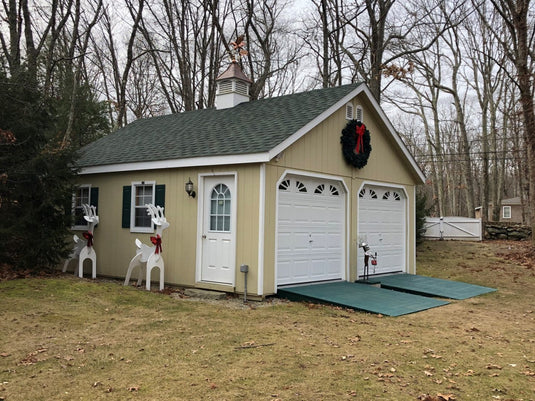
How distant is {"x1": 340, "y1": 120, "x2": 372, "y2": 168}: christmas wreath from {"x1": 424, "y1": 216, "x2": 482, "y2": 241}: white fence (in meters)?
13.1

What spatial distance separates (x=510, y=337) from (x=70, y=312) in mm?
Result: 6376

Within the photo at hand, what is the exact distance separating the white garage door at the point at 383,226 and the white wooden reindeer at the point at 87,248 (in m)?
6.11

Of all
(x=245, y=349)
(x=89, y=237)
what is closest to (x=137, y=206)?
(x=89, y=237)

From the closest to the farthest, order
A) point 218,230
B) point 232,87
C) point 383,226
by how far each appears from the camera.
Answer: point 218,230 < point 383,226 < point 232,87

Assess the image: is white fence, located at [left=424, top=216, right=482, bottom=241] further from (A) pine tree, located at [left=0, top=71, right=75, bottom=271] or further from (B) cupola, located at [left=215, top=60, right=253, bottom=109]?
(A) pine tree, located at [left=0, top=71, right=75, bottom=271]

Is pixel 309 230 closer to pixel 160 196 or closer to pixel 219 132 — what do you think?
pixel 219 132

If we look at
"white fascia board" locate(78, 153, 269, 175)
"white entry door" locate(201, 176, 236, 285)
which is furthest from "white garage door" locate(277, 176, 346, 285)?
"white fascia board" locate(78, 153, 269, 175)

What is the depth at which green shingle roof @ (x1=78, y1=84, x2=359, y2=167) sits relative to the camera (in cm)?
964

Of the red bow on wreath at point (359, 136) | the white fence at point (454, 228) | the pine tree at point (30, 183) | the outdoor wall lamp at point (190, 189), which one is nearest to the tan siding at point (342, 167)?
the red bow on wreath at point (359, 136)

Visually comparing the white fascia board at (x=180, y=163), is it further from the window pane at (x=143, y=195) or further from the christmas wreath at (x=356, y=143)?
the christmas wreath at (x=356, y=143)

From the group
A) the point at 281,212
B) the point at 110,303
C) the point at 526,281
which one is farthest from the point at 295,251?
the point at 526,281

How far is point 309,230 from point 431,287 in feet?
10.1

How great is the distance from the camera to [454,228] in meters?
23.9

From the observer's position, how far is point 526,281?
41.0 ft
